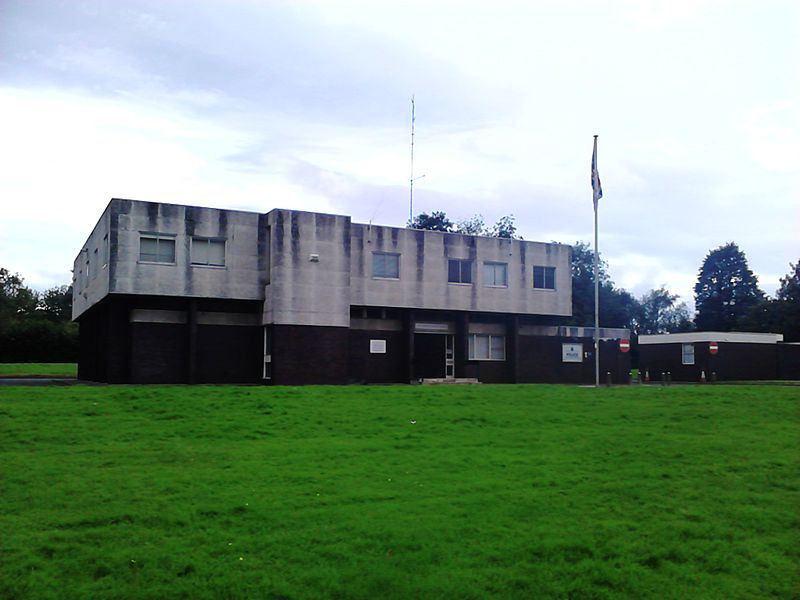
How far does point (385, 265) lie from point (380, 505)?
2757 cm

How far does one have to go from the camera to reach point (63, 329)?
66.6m

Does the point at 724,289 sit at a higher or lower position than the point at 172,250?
higher

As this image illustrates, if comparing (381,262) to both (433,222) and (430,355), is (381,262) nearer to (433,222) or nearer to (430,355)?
(430,355)

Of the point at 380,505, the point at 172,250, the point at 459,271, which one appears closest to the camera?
the point at 380,505

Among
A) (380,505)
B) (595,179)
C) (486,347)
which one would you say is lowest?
(380,505)

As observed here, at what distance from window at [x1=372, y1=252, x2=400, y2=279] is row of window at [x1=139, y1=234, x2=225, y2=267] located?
24.2ft

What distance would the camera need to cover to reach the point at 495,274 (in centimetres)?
4172

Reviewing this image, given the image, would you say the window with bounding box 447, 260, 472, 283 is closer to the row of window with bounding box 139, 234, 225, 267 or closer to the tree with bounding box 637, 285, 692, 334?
the row of window with bounding box 139, 234, 225, 267

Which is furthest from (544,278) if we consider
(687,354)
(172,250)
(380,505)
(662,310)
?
(662,310)

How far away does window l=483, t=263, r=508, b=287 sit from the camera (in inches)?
1630

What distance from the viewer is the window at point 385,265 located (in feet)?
125

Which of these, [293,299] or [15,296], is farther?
[15,296]

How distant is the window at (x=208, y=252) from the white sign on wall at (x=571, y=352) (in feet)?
63.8

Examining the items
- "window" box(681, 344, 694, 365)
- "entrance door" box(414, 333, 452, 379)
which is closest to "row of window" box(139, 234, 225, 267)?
"entrance door" box(414, 333, 452, 379)
